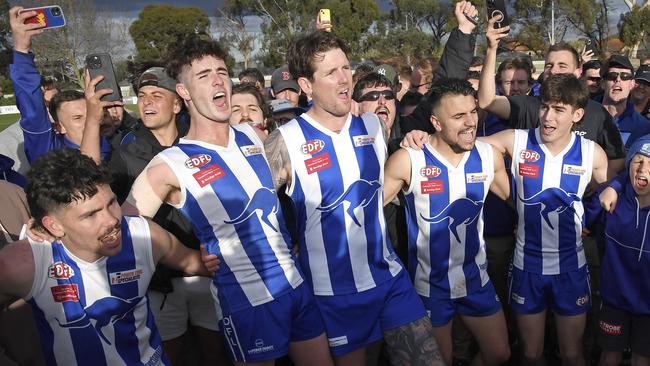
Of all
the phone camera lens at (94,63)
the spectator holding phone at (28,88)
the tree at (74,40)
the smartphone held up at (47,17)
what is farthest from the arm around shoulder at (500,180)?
the tree at (74,40)

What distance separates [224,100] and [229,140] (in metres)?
0.22

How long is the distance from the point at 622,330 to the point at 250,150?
8.87ft

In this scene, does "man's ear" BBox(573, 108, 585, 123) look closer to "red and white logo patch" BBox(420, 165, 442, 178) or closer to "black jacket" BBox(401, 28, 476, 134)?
"black jacket" BBox(401, 28, 476, 134)

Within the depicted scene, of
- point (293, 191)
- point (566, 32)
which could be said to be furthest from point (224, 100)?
point (566, 32)

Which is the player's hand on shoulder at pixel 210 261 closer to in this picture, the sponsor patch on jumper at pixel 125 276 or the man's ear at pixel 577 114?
the sponsor patch on jumper at pixel 125 276

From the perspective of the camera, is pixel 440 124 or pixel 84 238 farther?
pixel 440 124

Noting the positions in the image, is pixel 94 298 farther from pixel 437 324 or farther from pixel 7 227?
pixel 437 324

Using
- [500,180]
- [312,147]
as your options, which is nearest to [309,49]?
[312,147]

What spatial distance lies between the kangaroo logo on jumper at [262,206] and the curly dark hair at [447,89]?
4.25ft

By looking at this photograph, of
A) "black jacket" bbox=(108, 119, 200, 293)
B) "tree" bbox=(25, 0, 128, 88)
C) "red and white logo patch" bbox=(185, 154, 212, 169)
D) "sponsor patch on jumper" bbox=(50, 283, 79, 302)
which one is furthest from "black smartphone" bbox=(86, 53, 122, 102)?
"tree" bbox=(25, 0, 128, 88)

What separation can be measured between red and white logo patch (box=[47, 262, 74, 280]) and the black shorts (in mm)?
3269

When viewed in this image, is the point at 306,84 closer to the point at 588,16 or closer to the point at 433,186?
the point at 433,186

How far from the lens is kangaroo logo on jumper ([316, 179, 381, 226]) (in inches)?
117

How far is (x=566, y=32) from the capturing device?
44.7m
